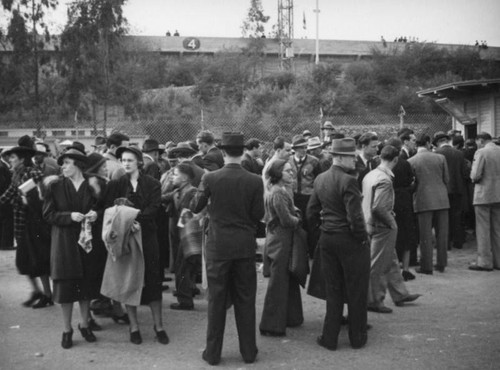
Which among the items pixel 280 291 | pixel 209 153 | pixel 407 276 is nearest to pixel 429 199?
pixel 407 276

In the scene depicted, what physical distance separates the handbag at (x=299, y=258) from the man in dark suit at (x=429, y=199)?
10.7ft

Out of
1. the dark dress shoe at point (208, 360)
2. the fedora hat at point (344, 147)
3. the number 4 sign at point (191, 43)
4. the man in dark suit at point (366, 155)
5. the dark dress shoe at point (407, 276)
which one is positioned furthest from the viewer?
the number 4 sign at point (191, 43)

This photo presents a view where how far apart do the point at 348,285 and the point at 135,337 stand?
7.08 ft

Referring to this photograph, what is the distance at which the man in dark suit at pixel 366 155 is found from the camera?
931cm

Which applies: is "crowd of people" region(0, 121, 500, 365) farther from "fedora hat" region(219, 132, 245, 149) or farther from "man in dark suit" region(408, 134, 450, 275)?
"man in dark suit" region(408, 134, 450, 275)

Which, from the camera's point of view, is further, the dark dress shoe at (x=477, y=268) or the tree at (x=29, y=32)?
the tree at (x=29, y=32)

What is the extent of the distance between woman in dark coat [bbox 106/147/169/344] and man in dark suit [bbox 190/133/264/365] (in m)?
0.84

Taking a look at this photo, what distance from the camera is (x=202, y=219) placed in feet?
23.7

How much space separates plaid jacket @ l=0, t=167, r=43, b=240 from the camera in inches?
306

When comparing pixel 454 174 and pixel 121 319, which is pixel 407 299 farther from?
pixel 454 174

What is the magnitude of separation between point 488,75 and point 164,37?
3111 centimetres

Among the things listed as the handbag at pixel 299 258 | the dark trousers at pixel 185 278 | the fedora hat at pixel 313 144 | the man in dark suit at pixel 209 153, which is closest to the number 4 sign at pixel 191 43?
the fedora hat at pixel 313 144

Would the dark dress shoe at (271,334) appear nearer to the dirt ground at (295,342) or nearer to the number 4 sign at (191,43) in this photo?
the dirt ground at (295,342)

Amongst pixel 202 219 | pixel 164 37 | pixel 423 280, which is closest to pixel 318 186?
pixel 202 219
